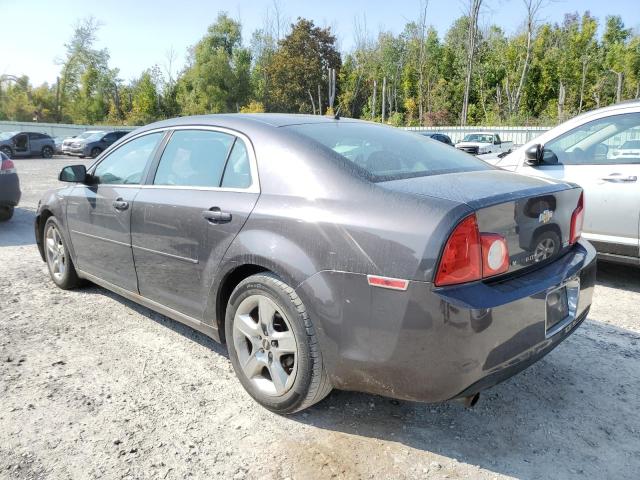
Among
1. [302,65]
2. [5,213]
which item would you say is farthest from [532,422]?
[302,65]

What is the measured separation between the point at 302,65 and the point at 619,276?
41624 millimetres

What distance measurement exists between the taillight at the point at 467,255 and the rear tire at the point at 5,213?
27.1 feet

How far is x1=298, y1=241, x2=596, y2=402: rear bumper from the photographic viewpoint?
77.2 inches

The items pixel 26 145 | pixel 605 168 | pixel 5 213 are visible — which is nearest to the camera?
pixel 605 168

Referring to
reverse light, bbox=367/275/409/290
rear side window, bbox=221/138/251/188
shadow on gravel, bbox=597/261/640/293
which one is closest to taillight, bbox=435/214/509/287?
reverse light, bbox=367/275/409/290

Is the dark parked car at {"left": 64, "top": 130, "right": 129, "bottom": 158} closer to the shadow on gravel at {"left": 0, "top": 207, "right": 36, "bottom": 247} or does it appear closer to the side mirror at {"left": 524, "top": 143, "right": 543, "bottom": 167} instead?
the shadow on gravel at {"left": 0, "top": 207, "right": 36, "bottom": 247}

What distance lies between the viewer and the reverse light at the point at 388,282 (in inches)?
78.5

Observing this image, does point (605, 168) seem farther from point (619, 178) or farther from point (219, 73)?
point (219, 73)

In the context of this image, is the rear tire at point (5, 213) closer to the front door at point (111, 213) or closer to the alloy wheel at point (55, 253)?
the alloy wheel at point (55, 253)

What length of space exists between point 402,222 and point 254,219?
2.66 ft

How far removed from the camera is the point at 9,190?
780 cm

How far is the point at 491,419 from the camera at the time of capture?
255 cm

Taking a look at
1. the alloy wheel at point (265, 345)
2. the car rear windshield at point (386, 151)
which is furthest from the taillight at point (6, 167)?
the alloy wheel at point (265, 345)

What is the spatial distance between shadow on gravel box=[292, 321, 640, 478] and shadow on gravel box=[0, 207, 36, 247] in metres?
5.77
